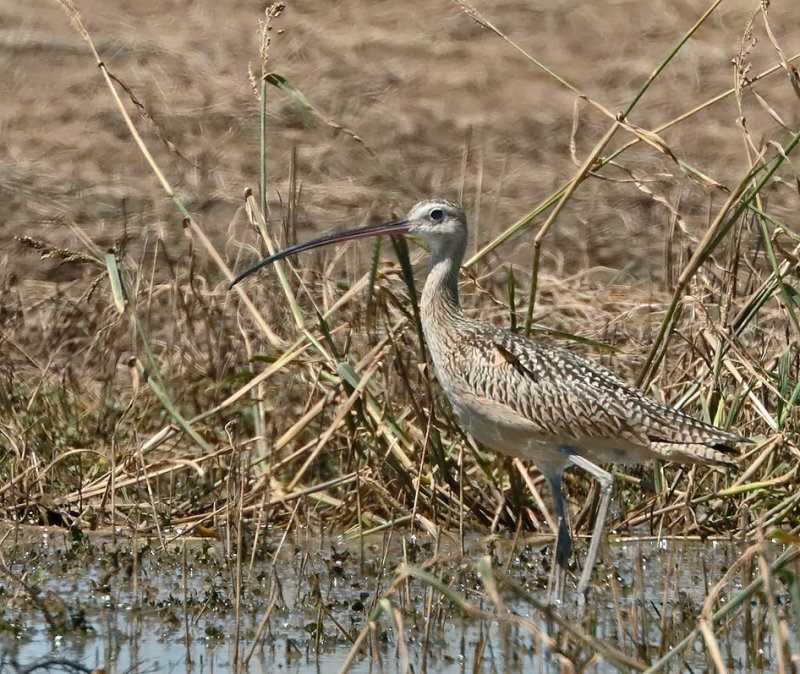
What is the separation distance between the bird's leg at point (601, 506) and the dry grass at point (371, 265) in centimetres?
36

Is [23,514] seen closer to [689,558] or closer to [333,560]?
[333,560]

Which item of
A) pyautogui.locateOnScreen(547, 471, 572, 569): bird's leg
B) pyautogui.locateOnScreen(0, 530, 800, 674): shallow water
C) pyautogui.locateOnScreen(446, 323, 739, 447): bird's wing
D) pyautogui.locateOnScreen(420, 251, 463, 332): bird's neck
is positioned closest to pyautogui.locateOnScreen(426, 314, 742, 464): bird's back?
pyautogui.locateOnScreen(446, 323, 739, 447): bird's wing

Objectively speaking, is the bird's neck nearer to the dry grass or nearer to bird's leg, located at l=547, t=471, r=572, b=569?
the dry grass

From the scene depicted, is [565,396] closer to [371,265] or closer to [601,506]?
[601,506]

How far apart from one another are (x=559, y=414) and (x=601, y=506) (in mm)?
366

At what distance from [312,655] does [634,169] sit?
678 centimetres

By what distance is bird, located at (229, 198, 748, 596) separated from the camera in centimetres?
638

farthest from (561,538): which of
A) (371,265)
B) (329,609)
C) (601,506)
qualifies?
(371,265)

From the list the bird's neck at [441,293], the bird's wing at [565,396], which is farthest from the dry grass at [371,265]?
the bird's wing at [565,396]

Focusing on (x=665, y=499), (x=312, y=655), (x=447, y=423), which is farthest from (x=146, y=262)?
(x=312, y=655)

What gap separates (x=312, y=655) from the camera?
216 inches

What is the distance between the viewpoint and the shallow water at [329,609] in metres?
5.37

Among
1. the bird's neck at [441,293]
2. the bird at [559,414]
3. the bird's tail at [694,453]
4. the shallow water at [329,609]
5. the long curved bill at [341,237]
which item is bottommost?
the shallow water at [329,609]

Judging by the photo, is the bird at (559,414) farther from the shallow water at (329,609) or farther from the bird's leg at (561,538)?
the shallow water at (329,609)
